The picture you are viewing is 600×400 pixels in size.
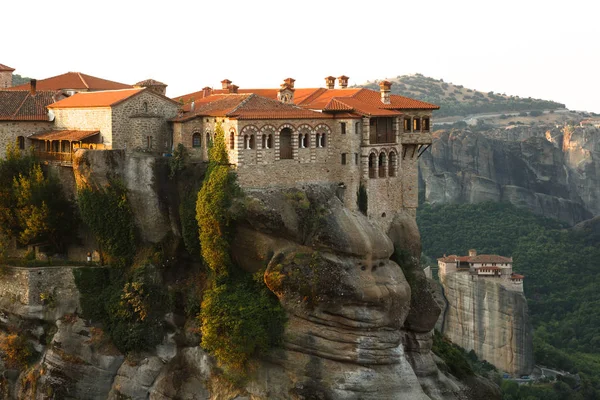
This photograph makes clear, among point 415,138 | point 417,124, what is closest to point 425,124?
point 417,124

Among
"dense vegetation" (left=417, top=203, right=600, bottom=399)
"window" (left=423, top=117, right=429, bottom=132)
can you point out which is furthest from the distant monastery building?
"window" (left=423, top=117, right=429, bottom=132)

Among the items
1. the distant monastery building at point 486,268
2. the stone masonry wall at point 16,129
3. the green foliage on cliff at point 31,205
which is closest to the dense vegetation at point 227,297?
the green foliage on cliff at point 31,205

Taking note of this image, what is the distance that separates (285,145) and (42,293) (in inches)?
540

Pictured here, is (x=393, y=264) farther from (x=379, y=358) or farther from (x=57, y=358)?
(x=57, y=358)

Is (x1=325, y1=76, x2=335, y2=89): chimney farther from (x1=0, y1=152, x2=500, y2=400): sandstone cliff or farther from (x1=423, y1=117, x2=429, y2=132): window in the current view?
(x1=0, y1=152, x2=500, y2=400): sandstone cliff

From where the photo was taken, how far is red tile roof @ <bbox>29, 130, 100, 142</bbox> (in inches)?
2159

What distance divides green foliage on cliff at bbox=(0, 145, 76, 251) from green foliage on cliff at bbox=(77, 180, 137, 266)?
1654 mm

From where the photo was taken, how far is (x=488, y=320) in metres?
95.4

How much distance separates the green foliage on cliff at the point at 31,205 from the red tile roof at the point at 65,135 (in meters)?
1.40

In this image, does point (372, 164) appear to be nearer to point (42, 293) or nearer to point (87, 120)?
point (87, 120)

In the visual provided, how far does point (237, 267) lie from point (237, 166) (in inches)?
187

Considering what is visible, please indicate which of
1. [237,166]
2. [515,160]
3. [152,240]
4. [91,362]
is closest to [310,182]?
[237,166]

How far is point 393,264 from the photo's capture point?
5366 centimetres

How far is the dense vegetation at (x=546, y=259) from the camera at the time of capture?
100 m
